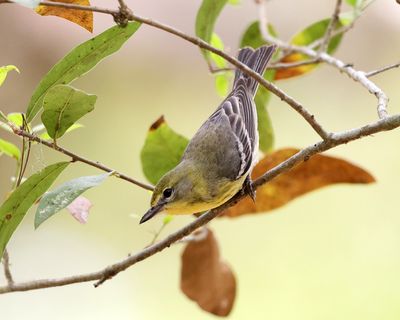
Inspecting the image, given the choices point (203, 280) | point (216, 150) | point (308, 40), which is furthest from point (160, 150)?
point (308, 40)

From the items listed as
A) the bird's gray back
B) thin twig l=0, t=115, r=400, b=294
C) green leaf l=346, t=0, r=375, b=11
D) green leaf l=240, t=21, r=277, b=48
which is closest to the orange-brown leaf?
green leaf l=240, t=21, r=277, b=48

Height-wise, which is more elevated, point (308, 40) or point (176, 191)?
point (308, 40)

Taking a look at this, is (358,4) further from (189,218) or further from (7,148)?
(189,218)

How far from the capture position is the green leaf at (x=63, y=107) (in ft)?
5.33

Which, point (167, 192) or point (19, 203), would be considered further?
point (167, 192)

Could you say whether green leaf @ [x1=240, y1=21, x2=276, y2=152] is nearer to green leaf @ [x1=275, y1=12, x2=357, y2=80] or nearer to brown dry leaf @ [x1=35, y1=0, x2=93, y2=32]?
green leaf @ [x1=275, y1=12, x2=357, y2=80]

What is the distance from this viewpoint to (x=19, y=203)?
5.39 feet

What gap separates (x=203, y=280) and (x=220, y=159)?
0.58 meters

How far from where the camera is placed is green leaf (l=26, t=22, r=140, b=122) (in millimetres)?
1679

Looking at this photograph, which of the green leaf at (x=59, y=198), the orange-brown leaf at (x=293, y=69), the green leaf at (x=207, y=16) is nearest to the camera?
the green leaf at (x=59, y=198)

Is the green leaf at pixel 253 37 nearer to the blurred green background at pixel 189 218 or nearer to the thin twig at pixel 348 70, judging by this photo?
the thin twig at pixel 348 70

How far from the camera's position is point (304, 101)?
755cm

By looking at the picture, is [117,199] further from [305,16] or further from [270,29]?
[270,29]

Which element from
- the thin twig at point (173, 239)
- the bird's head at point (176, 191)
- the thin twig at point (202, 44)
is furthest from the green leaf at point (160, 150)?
the thin twig at point (202, 44)
